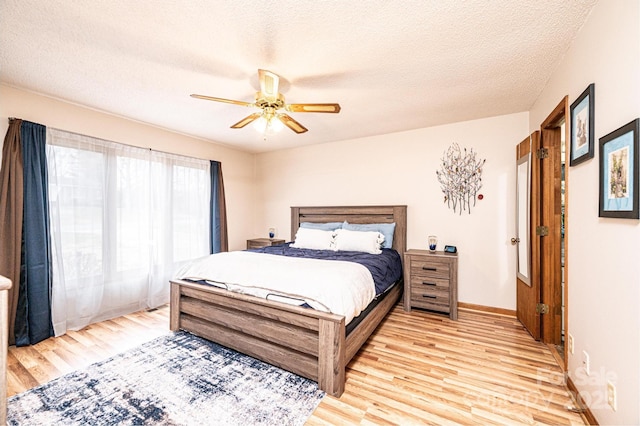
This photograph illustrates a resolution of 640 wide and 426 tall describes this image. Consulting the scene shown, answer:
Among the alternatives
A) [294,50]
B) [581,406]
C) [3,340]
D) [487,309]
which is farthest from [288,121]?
[487,309]

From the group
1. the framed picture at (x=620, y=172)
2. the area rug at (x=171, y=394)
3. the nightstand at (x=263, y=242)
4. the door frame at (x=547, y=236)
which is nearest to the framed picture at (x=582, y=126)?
the framed picture at (x=620, y=172)

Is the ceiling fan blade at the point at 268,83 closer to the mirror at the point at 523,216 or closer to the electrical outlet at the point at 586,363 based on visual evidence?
the mirror at the point at 523,216

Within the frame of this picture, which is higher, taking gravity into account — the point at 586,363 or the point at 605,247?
the point at 605,247

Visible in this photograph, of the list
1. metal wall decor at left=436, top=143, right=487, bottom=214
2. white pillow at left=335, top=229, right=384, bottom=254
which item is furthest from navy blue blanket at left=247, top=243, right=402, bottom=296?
metal wall decor at left=436, top=143, right=487, bottom=214

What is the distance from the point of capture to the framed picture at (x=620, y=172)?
1.20 meters

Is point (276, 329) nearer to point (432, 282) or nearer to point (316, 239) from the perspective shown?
point (316, 239)

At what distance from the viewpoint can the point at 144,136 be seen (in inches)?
144

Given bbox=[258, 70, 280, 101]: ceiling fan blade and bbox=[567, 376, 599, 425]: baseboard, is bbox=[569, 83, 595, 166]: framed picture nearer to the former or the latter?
bbox=[567, 376, 599, 425]: baseboard

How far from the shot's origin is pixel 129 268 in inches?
138

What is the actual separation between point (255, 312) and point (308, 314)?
54 cm

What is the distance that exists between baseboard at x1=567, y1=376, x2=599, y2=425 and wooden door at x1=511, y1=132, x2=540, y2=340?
2.75 feet

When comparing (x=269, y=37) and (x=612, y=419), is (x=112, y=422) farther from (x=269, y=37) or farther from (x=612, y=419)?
(x=612, y=419)

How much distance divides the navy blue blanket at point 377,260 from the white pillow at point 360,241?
82 mm

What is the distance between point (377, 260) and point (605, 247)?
1.89m
